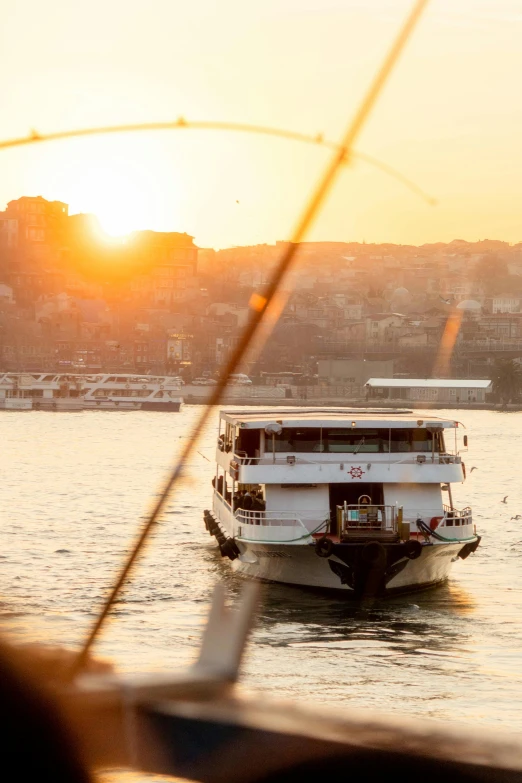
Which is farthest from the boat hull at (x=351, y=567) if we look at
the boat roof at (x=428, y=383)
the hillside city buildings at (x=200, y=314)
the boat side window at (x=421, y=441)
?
the hillside city buildings at (x=200, y=314)

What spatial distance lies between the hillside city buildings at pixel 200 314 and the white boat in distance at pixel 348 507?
244 ft

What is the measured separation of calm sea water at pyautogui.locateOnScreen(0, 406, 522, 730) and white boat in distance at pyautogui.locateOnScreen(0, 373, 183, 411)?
4243 cm

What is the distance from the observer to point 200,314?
117 metres

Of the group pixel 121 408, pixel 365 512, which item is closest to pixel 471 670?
pixel 365 512

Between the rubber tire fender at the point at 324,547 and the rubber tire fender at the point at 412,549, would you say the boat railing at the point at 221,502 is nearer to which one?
the rubber tire fender at the point at 324,547

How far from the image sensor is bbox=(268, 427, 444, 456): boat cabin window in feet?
38.5

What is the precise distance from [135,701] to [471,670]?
303 inches

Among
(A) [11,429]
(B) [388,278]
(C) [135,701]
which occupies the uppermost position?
(B) [388,278]

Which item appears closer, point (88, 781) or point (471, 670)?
point (88, 781)

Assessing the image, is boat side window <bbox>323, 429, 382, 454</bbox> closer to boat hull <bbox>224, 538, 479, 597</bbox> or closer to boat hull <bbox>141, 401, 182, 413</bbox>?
boat hull <bbox>224, 538, 479, 597</bbox>

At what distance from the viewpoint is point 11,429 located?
50.3 metres

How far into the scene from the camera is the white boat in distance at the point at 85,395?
6631 cm

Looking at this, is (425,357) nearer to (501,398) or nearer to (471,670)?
(501,398)

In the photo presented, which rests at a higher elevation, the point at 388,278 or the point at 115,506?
the point at 388,278
